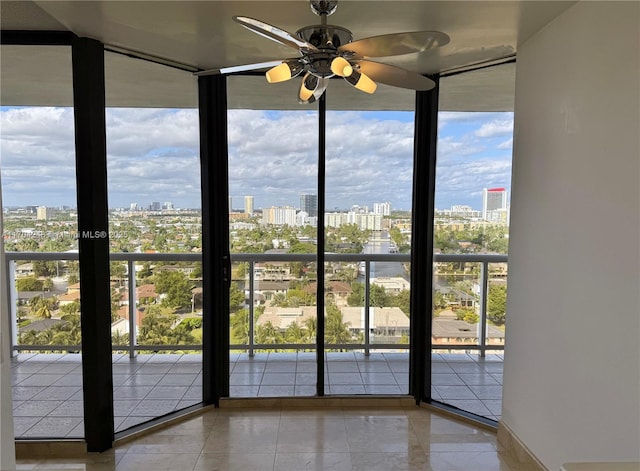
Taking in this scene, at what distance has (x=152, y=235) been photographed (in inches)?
115

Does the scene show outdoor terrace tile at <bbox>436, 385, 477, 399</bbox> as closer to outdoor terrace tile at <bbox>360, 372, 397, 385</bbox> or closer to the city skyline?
outdoor terrace tile at <bbox>360, 372, 397, 385</bbox>

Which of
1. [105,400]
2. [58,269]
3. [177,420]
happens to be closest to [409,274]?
[177,420]

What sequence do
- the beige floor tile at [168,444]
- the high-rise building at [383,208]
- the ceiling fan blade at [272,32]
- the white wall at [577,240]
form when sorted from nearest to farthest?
1. the ceiling fan blade at [272,32]
2. the white wall at [577,240]
3. the beige floor tile at [168,444]
4. the high-rise building at [383,208]

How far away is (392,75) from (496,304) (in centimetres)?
242

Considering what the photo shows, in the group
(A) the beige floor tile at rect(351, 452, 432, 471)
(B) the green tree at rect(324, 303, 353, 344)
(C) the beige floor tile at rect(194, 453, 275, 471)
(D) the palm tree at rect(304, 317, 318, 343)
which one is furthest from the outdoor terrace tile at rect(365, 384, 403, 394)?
(C) the beige floor tile at rect(194, 453, 275, 471)

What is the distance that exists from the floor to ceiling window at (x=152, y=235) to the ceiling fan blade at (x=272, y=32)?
Answer: 1563 mm

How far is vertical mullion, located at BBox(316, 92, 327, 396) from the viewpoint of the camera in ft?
9.77

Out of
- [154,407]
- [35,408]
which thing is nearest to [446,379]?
[154,407]

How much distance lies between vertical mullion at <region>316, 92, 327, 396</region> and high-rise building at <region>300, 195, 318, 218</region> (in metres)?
0.04

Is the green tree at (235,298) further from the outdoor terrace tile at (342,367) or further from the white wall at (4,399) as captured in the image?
the white wall at (4,399)

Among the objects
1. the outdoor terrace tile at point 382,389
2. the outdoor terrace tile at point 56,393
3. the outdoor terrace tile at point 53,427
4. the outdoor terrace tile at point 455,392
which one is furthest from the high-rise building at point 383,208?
the outdoor terrace tile at point 56,393

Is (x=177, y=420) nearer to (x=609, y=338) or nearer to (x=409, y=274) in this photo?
(x=409, y=274)

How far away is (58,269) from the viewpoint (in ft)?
9.39

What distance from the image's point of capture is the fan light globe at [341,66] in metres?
1.47
